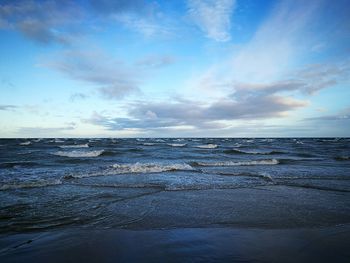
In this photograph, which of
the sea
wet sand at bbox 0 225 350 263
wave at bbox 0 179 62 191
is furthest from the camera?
wave at bbox 0 179 62 191

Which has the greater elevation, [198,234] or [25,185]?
[25,185]

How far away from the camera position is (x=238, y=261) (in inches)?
135

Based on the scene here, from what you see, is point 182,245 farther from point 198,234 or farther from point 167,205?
point 167,205

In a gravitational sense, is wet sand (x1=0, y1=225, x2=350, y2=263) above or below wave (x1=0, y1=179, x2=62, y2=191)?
below

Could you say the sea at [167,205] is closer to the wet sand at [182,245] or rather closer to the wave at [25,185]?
the wave at [25,185]

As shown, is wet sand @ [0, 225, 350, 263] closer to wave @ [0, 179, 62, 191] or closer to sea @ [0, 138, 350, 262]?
sea @ [0, 138, 350, 262]

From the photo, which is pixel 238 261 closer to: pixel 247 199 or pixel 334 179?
pixel 247 199

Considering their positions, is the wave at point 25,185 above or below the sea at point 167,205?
above

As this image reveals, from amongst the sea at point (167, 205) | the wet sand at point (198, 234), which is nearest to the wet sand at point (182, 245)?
the wet sand at point (198, 234)

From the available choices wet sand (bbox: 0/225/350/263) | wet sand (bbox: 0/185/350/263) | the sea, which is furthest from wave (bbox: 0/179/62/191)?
wet sand (bbox: 0/225/350/263)

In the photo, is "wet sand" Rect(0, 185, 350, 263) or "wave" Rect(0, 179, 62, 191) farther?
→ "wave" Rect(0, 179, 62, 191)

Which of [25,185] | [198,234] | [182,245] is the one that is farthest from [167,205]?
[25,185]

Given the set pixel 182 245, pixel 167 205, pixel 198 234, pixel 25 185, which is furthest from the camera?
pixel 25 185

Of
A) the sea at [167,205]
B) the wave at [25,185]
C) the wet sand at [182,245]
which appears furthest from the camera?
the wave at [25,185]
